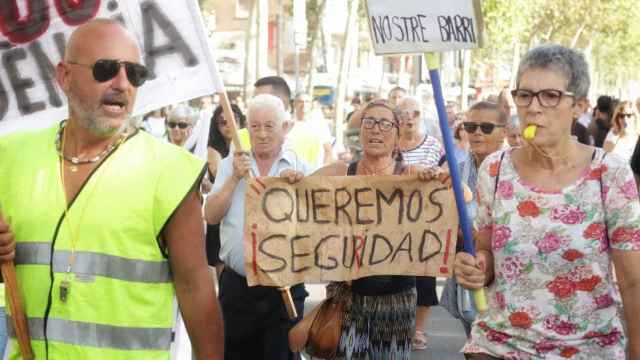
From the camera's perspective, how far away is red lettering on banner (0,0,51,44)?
193 inches

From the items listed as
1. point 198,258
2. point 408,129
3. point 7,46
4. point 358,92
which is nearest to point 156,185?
point 198,258

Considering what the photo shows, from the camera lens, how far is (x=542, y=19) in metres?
52.8

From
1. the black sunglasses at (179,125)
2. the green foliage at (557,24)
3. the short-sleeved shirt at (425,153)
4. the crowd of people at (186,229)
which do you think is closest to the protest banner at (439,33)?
the crowd of people at (186,229)

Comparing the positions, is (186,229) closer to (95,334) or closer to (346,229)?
(95,334)

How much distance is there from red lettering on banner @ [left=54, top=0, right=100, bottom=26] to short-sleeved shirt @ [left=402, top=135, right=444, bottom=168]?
448 cm

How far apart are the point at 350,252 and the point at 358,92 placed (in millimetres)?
56342

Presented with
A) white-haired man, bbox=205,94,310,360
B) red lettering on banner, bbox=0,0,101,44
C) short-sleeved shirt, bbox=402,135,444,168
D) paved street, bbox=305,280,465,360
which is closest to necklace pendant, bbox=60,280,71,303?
red lettering on banner, bbox=0,0,101,44

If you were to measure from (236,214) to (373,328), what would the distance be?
44.4 inches

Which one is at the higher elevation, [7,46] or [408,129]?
[7,46]

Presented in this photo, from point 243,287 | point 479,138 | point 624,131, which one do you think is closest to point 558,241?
point 243,287

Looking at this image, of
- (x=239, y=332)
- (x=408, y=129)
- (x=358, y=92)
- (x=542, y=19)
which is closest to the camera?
(x=239, y=332)

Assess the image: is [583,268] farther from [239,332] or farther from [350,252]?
[239,332]

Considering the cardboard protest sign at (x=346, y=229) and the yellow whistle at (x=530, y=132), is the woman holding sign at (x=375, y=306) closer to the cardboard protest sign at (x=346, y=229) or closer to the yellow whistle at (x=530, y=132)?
the cardboard protest sign at (x=346, y=229)

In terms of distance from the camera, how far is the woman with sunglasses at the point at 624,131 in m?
11.5
